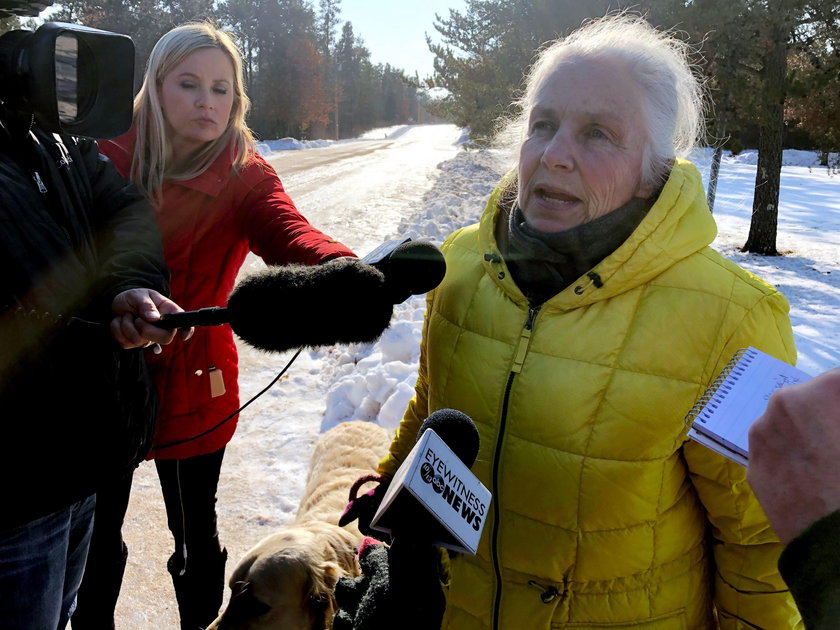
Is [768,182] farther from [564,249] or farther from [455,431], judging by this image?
[455,431]

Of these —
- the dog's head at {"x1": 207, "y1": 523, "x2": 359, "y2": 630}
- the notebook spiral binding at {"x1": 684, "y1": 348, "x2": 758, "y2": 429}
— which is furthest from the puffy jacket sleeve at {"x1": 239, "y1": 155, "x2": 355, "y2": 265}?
the dog's head at {"x1": 207, "y1": 523, "x2": 359, "y2": 630}

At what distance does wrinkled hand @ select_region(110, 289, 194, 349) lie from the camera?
1.49 metres

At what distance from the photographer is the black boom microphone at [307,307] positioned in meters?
1.37

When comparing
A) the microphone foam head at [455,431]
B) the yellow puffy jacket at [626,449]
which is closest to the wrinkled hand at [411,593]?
the microphone foam head at [455,431]

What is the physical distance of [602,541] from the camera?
1644 millimetres

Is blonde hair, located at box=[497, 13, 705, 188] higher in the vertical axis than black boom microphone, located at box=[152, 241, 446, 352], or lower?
higher

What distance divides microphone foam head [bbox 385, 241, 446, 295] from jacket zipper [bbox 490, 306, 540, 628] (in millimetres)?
362

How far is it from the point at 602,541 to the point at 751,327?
0.70m

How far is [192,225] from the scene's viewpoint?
2295 millimetres

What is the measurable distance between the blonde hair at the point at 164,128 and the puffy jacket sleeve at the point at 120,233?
422 mm

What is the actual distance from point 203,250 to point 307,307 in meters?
1.15

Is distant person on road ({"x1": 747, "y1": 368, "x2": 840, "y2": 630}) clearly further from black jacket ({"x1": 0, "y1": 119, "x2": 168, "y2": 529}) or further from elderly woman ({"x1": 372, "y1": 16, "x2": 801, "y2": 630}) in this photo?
black jacket ({"x1": 0, "y1": 119, "x2": 168, "y2": 529})

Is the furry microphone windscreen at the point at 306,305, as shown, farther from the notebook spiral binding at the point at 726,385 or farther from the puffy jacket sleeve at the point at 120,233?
the notebook spiral binding at the point at 726,385

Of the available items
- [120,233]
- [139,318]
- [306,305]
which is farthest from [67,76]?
[306,305]
